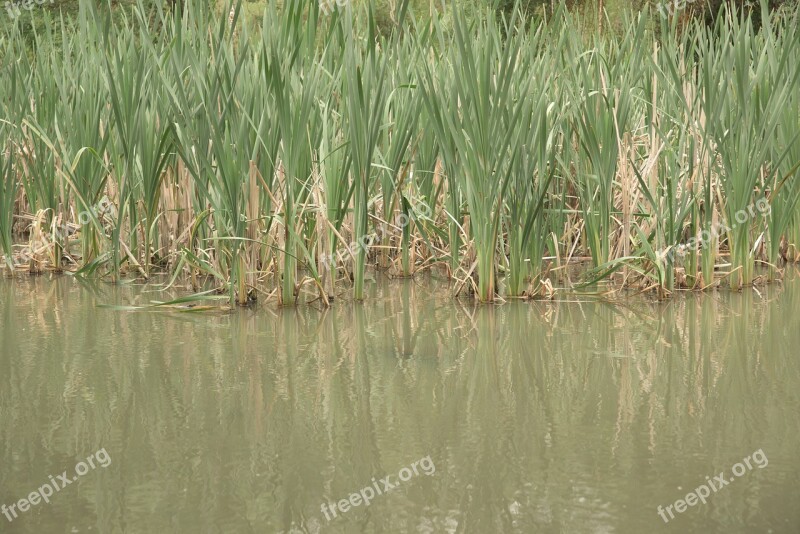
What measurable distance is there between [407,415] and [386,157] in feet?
6.03

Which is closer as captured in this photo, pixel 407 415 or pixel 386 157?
pixel 407 415

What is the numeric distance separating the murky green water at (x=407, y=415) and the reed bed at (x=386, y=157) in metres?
0.29

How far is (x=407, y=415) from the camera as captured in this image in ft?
7.20

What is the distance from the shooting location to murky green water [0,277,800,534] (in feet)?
5.51

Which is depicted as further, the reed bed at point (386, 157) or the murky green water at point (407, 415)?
the reed bed at point (386, 157)

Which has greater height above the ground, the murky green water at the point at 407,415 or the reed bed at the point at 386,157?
the reed bed at the point at 386,157

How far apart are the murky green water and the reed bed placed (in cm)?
29

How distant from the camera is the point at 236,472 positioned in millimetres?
1842

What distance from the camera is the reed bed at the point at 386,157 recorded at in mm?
3270

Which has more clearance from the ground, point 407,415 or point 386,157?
point 386,157

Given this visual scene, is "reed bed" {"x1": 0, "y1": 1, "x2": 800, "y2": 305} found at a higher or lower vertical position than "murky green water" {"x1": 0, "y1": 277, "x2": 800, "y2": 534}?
higher

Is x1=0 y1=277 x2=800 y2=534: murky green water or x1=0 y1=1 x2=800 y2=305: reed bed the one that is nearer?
x1=0 y1=277 x2=800 y2=534: murky green water

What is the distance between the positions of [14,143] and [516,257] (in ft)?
7.30

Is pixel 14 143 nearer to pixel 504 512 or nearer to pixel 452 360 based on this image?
pixel 452 360
